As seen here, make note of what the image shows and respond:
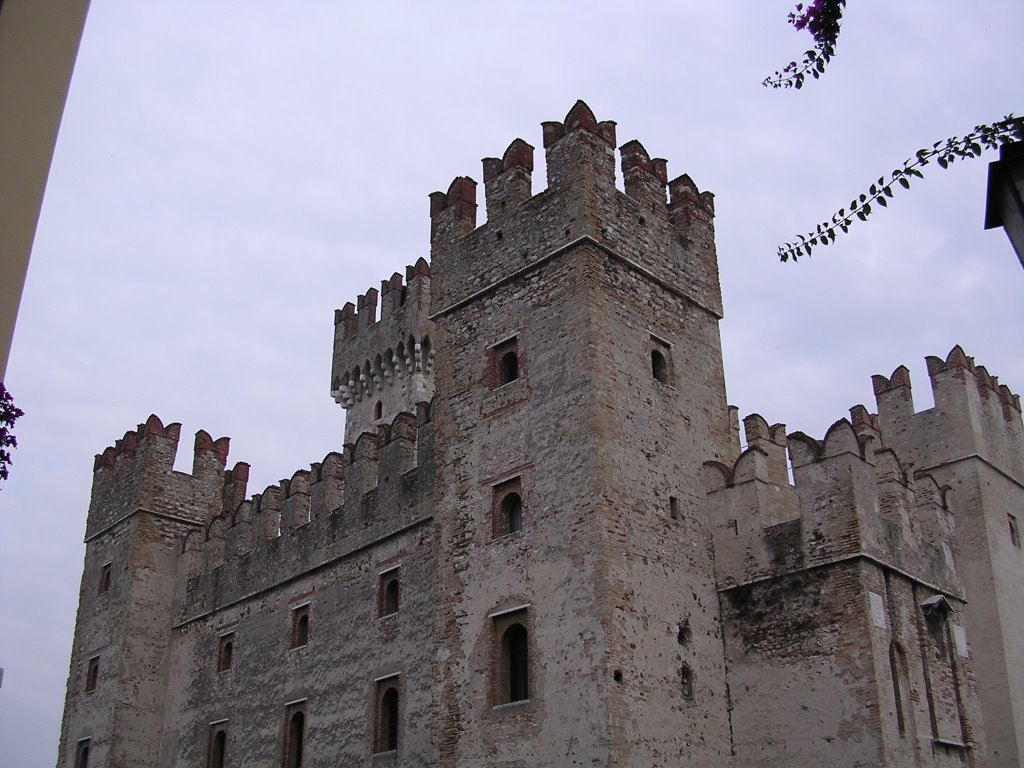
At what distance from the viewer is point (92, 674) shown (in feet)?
80.9

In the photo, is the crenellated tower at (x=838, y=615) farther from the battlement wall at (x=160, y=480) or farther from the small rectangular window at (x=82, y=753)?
the small rectangular window at (x=82, y=753)

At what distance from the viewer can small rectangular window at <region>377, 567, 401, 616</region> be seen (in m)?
18.4

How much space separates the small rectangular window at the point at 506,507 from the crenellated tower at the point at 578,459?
0.07ft

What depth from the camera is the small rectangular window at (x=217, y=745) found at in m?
21.3

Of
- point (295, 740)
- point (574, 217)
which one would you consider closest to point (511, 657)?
point (574, 217)

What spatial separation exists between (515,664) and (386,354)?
16701 mm

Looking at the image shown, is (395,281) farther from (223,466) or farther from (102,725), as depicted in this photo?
(102,725)

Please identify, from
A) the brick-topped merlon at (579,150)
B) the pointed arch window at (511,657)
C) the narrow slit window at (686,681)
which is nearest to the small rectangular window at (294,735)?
the pointed arch window at (511,657)

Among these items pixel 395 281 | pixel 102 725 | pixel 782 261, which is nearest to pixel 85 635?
pixel 102 725

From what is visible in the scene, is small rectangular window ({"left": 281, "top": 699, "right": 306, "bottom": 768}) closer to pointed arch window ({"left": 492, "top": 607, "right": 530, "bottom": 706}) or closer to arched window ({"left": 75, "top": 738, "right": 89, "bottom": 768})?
pointed arch window ({"left": 492, "top": 607, "right": 530, "bottom": 706})

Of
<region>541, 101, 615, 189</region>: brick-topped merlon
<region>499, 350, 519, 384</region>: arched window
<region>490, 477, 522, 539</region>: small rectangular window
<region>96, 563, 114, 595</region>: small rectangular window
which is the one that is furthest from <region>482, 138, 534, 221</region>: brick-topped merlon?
<region>96, 563, 114, 595</region>: small rectangular window

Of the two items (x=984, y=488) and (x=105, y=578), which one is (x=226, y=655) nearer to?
(x=105, y=578)

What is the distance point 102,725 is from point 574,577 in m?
13.7

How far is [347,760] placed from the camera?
59.1ft
